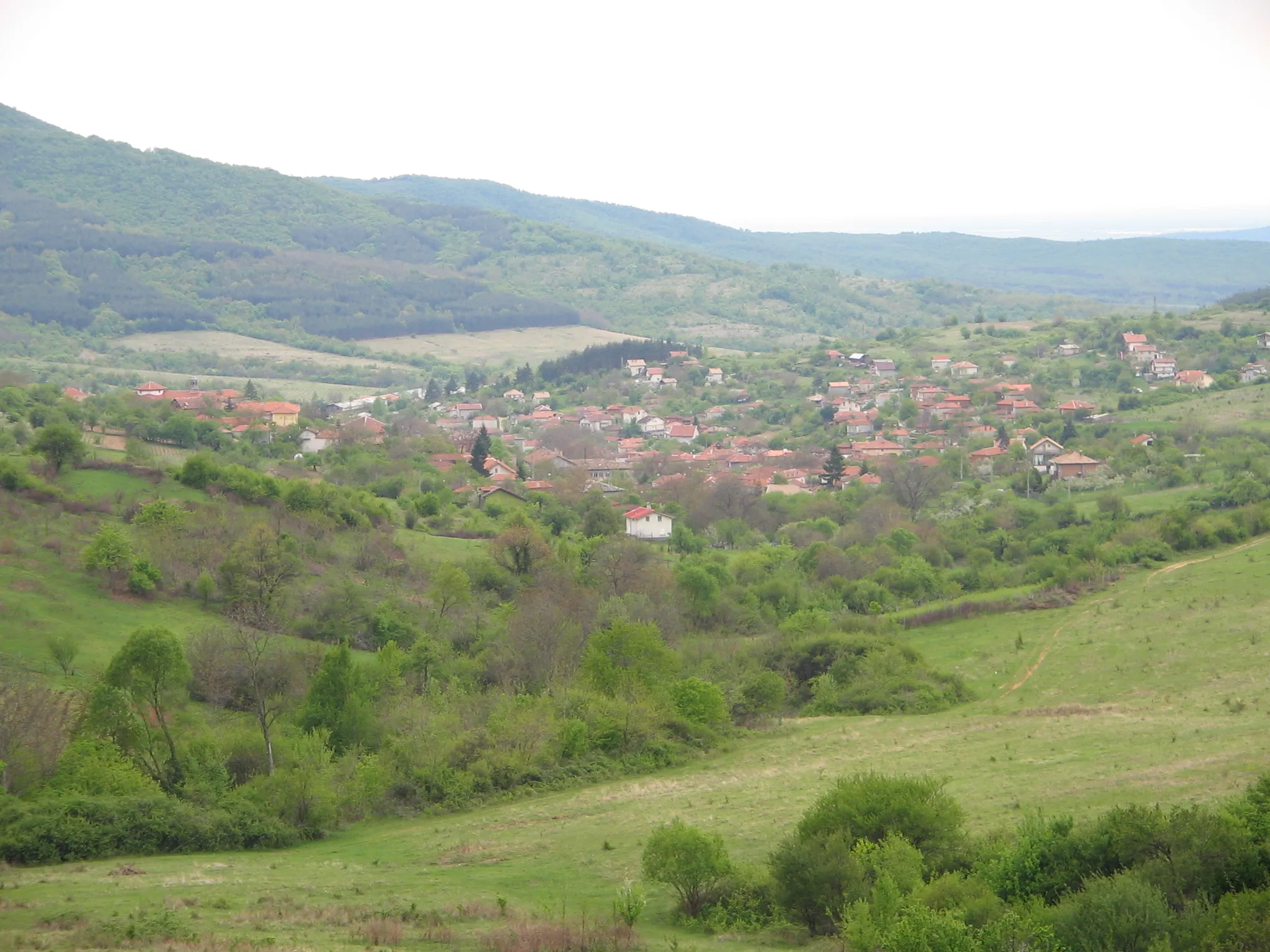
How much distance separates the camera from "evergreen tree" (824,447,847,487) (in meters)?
68.7

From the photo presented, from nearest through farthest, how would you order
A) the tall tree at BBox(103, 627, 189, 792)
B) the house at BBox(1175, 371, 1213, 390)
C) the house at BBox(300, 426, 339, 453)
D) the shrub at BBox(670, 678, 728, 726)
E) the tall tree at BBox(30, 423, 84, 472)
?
the tall tree at BBox(103, 627, 189, 792), the shrub at BBox(670, 678, 728, 726), the tall tree at BBox(30, 423, 84, 472), the house at BBox(300, 426, 339, 453), the house at BBox(1175, 371, 1213, 390)

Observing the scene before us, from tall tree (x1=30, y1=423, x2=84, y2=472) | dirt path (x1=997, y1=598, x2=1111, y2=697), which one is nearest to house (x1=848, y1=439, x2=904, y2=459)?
dirt path (x1=997, y1=598, x2=1111, y2=697)

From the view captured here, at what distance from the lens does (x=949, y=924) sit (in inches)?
517

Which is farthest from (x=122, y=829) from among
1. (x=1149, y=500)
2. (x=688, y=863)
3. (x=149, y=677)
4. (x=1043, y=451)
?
(x=1043, y=451)

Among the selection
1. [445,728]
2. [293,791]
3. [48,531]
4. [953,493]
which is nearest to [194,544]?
[48,531]

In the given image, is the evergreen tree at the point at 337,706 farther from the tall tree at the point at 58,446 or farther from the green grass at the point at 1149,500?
the green grass at the point at 1149,500

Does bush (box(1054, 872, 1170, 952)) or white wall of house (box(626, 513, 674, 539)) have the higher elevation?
bush (box(1054, 872, 1170, 952))

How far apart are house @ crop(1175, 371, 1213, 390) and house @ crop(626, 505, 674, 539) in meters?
44.4

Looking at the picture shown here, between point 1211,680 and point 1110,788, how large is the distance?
385 inches

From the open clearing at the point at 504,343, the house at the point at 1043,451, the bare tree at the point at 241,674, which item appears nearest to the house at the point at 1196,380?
the house at the point at 1043,451

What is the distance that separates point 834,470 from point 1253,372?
35.3 meters

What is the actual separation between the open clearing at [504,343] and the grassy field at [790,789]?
126539 millimetres

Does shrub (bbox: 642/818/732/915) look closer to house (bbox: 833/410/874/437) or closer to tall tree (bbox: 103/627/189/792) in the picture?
tall tree (bbox: 103/627/189/792)

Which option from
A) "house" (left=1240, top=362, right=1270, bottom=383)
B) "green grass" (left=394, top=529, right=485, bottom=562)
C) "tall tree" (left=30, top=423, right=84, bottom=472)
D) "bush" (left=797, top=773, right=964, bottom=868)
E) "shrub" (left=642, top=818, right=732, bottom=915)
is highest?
"house" (left=1240, top=362, right=1270, bottom=383)
